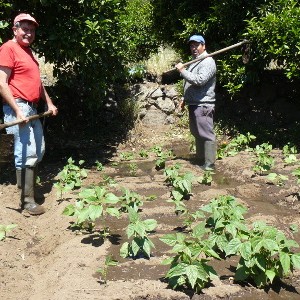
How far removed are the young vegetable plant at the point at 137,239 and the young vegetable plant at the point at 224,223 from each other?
46 cm

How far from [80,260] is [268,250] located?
1369 millimetres

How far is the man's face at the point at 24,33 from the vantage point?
4.90m

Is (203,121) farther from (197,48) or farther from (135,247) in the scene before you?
(135,247)

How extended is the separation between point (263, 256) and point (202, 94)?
3204 mm

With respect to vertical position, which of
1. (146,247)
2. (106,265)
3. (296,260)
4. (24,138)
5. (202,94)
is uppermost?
(202,94)

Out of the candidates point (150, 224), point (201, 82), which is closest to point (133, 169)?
point (201, 82)

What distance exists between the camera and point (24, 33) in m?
4.92

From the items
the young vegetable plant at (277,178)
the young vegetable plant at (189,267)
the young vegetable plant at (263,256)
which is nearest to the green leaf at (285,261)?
the young vegetable plant at (263,256)

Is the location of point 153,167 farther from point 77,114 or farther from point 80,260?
point 80,260

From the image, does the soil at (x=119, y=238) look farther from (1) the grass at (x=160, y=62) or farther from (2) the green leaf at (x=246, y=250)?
(1) the grass at (x=160, y=62)

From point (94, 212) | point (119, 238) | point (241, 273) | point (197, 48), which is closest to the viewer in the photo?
point (241, 273)

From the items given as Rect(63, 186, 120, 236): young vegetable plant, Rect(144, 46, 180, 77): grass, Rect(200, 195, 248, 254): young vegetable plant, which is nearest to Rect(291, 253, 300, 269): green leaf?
Rect(200, 195, 248, 254): young vegetable plant

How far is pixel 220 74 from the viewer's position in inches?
319

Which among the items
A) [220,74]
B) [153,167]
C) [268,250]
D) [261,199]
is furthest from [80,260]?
[220,74]
